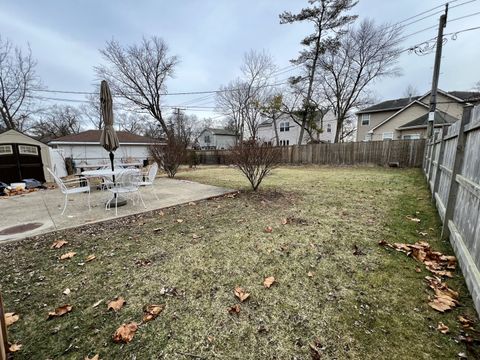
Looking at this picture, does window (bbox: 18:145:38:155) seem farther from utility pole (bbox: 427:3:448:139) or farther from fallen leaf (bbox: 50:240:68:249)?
utility pole (bbox: 427:3:448:139)

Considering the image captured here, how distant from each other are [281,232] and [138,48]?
23856 millimetres

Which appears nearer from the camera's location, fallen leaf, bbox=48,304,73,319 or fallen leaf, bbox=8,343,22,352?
fallen leaf, bbox=8,343,22,352

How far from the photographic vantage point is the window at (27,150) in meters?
9.16

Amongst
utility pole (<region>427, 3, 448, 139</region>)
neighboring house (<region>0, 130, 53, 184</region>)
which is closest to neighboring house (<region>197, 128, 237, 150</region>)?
neighboring house (<region>0, 130, 53, 184</region>)

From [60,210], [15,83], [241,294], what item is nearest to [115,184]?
[60,210]

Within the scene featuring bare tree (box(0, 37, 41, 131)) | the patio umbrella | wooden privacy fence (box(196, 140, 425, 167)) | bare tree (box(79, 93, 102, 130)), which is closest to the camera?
the patio umbrella

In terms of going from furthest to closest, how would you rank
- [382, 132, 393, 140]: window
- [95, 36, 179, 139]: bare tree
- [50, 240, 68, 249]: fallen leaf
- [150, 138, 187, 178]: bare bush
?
[95, 36, 179, 139]: bare tree
[382, 132, 393, 140]: window
[150, 138, 187, 178]: bare bush
[50, 240, 68, 249]: fallen leaf

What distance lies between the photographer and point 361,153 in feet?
47.4

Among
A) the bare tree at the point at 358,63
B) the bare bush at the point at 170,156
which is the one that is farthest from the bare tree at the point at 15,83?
the bare tree at the point at 358,63

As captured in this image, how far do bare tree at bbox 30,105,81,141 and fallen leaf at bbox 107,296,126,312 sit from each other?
131 feet

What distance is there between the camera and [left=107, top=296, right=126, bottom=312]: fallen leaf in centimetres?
187

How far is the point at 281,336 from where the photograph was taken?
1.56 m

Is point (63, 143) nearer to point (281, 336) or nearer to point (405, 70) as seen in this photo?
point (281, 336)

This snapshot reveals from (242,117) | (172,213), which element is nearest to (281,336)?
(172,213)
